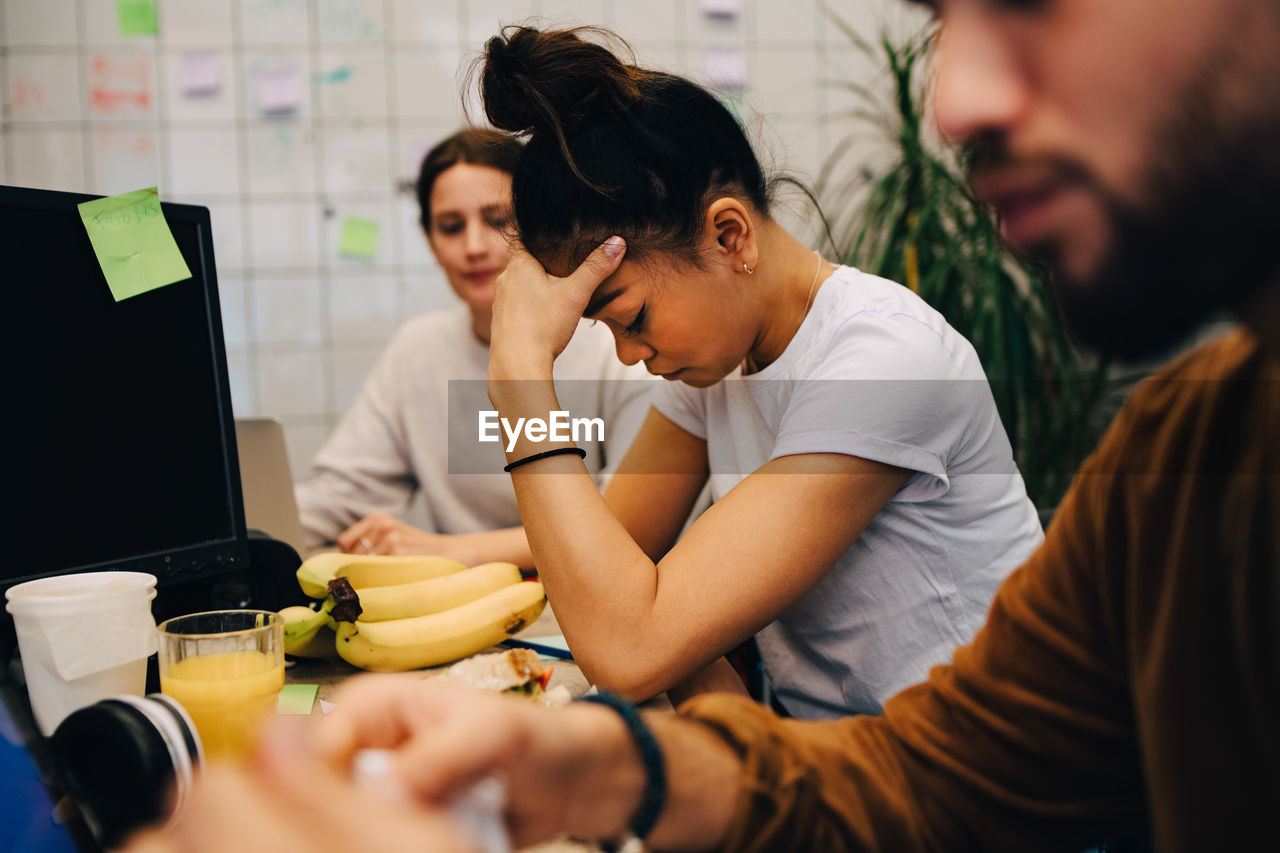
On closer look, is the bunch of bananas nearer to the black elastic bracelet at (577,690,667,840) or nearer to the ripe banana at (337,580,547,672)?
the ripe banana at (337,580,547,672)

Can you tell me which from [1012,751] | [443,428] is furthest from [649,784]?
[443,428]

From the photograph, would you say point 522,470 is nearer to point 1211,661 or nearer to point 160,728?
point 160,728

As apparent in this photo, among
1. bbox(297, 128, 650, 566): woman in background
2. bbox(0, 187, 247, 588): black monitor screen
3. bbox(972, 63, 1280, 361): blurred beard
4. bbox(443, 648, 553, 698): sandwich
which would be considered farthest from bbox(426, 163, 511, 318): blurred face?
bbox(972, 63, 1280, 361): blurred beard

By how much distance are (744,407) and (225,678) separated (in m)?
0.71

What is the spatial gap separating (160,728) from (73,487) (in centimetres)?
37

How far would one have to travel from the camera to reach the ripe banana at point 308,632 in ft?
3.12

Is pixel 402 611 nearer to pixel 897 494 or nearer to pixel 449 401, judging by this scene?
pixel 897 494

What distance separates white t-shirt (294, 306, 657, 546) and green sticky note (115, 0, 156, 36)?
51.4 inches

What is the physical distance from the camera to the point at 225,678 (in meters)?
0.78

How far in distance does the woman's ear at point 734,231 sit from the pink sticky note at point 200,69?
211cm

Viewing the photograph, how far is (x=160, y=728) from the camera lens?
61cm

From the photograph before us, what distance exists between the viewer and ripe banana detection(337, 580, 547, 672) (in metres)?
Result: 0.96

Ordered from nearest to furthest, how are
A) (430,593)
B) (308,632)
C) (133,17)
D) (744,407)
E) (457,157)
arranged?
(308,632)
(430,593)
(744,407)
(457,157)
(133,17)

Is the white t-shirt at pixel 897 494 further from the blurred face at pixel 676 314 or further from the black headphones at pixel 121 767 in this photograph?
the black headphones at pixel 121 767
